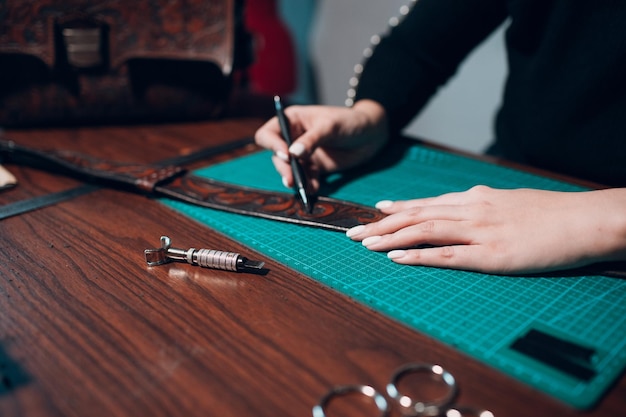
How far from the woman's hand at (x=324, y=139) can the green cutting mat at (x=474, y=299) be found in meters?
0.14

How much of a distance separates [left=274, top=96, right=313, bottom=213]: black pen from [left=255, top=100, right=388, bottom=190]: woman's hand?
1 centimetres

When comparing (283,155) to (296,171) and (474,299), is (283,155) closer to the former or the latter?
(296,171)

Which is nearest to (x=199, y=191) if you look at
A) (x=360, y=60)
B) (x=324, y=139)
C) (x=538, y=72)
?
(x=324, y=139)

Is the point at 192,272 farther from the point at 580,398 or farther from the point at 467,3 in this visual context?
the point at 467,3

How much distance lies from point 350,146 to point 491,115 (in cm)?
95

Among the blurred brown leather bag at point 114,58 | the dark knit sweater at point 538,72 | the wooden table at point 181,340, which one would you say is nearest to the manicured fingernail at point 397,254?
the wooden table at point 181,340

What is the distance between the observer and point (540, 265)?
0.64 meters

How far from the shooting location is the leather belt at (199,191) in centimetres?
78

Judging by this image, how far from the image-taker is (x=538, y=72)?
1.08m

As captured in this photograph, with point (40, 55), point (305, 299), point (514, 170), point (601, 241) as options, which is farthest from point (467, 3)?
point (40, 55)

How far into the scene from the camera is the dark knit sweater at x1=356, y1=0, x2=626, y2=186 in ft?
3.14

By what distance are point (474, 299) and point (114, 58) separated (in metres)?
1.01

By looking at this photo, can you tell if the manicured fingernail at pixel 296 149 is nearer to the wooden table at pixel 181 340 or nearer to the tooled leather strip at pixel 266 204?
the tooled leather strip at pixel 266 204

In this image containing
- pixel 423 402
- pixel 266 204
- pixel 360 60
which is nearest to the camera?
pixel 423 402
